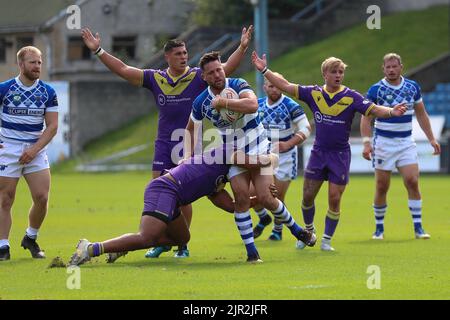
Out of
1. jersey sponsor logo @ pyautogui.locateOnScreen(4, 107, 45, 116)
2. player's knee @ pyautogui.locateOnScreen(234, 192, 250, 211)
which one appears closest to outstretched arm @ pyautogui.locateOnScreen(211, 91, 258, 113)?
player's knee @ pyautogui.locateOnScreen(234, 192, 250, 211)

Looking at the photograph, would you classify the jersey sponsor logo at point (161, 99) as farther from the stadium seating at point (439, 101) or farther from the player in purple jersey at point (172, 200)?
the stadium seating at point (439, 101)

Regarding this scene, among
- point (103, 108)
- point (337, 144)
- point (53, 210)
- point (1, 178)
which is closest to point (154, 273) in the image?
point (1, 178)

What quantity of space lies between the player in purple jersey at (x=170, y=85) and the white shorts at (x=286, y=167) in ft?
10.2

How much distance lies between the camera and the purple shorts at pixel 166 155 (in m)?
14.7

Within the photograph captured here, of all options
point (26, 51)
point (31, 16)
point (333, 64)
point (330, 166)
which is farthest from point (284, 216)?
point (31, 16)

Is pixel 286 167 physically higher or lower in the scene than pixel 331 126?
lower

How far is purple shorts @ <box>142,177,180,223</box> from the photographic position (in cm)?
1295

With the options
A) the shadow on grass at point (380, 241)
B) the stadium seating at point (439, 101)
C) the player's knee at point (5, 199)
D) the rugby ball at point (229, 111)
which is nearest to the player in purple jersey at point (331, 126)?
the shadow on grass at point (380, 241)

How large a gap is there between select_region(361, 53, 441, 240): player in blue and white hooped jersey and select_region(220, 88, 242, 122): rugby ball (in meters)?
4.04

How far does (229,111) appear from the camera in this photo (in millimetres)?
13156

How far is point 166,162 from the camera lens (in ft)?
48.4

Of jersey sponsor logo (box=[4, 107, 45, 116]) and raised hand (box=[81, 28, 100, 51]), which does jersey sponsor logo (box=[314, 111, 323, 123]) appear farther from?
jersey sponsor logo (box=[4, 107, 45, 116])

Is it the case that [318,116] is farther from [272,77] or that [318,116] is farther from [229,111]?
[229,111]

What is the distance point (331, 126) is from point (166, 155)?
2.27 metres
